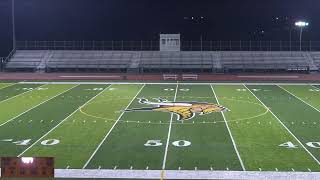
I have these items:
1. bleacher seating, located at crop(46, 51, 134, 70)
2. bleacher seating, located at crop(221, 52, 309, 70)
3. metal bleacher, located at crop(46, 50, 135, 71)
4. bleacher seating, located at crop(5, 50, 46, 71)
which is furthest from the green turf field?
bleacher seating, located at crop(5, 50, 46, 71)

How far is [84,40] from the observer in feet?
164

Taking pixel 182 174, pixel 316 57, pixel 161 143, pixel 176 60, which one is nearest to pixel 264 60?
pixel 316 57

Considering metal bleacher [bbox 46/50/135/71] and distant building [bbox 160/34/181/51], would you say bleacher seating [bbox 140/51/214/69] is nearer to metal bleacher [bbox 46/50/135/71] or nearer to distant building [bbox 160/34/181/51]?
distant building [bbox 160/34/181/51]

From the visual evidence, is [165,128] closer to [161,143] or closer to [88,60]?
[161,143]

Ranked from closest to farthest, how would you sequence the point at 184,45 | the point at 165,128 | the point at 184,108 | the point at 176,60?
the point at 165,128, the point at 184,108, the point at 176,60, the point at 184,45

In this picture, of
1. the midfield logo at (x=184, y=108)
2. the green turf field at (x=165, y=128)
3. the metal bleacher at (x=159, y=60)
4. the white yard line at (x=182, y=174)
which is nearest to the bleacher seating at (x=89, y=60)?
the metal bleacher at (x=159, y=60)

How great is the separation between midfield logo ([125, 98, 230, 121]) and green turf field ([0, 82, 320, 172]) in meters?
0.04

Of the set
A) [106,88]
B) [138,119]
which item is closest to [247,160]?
[138,119]

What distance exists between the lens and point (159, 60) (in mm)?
48219

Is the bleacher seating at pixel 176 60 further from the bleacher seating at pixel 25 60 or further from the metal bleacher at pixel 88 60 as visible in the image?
the bleacher seating at pixel 25 60

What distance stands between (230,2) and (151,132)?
32.1 meters

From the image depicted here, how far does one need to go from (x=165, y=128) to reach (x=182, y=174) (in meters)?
6.16

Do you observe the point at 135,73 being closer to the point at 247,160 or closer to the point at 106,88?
the point at 106,88

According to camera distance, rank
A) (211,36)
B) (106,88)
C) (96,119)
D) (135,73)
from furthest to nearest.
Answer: (211,36) → (135,73) → (106,88) → (96,119)
